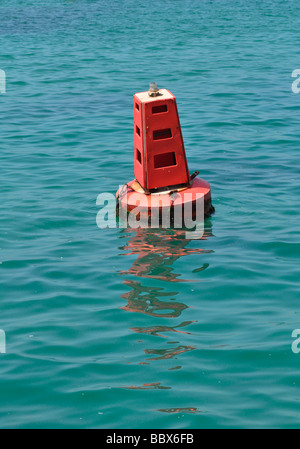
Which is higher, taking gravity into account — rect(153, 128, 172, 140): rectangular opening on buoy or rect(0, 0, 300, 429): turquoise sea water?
rect(153, 128, 172, 140): rectangular opening on buoy

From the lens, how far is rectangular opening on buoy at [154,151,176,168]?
838 centimetres

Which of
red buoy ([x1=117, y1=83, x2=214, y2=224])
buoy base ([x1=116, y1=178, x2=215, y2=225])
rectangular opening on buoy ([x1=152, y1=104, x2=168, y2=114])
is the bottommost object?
buoy base ([x1=116, y1=178, x2=215, y2=225])

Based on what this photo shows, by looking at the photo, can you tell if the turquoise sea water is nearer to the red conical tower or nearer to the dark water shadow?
the dark water shadow

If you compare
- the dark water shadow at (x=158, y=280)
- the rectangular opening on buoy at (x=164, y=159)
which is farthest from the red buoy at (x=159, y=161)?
the dark water shadow at (x=158, y=280)

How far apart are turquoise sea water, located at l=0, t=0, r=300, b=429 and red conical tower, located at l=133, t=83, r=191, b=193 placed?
61 centimetres

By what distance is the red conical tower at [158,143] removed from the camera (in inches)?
320

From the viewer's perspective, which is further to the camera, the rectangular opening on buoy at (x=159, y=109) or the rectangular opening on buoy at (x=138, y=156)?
the rectangular opening on buoy at (x=138, y=156)

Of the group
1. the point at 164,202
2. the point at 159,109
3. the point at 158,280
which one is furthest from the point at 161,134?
the point at 158,280

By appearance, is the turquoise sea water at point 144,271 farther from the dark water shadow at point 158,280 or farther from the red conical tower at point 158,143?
the red conical tower at point 158,143

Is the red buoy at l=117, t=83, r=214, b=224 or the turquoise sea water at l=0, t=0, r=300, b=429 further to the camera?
the red buoy at l=117, t=83, r=214, b=224

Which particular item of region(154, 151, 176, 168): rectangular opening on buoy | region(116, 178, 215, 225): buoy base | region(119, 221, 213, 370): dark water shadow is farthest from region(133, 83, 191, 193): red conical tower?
region(119, 221, 213, 370): dark water shadow

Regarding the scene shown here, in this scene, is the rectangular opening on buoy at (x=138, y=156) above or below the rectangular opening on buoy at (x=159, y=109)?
below

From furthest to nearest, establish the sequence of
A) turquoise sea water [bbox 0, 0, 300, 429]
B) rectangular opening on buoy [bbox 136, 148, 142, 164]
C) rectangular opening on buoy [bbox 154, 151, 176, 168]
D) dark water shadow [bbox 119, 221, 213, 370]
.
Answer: rectangular opening on buoy [bbox 136, 148, 142, 164]
rectangular opening on buoy [bbox 154, 151, 176, 168]
dark water shadow [bbox 119, 221, 213, 370]
turquoise sea water [bbox 0, 0, 300, 429]

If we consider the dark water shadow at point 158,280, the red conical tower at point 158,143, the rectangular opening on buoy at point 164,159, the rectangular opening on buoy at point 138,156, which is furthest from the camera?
the rectangular opening on buoy at point 138,156
